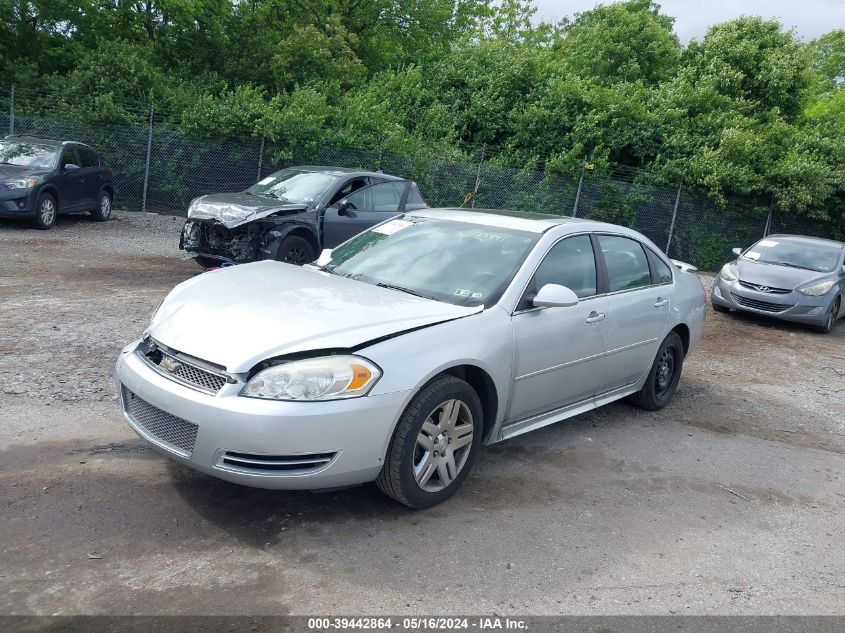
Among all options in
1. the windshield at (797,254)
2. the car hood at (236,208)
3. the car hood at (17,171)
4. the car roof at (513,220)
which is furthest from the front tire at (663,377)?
the car hood at (17,171)

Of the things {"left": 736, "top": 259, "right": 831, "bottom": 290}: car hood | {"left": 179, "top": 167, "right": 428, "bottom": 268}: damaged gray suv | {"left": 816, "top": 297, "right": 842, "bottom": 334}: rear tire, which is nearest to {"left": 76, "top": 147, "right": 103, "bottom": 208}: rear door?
{"left": 179, "top": 167, "right": 428, "bottom": 268}: damaged gray suv

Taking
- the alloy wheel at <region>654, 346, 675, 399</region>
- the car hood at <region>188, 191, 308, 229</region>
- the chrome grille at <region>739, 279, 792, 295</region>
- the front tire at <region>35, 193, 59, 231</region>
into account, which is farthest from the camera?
the front tire at <region>35, 193, 59, 231</region>

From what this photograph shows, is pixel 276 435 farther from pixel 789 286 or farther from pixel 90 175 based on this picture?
pixel 90 175

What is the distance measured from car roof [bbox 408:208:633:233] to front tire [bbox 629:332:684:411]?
117 centimetres

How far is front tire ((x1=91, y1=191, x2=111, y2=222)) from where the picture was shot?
51.3 ft

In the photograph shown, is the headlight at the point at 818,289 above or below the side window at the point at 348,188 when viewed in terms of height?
below

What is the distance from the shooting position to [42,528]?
3.72 meters

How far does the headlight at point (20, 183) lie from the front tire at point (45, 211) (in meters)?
0.26

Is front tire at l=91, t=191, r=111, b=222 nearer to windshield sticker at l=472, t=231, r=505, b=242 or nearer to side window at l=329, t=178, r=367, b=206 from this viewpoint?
side window at l=329, t=178, r=367, b=206

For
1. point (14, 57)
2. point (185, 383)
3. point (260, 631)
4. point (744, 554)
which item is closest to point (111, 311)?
point (185, 383)

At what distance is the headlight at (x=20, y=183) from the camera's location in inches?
519

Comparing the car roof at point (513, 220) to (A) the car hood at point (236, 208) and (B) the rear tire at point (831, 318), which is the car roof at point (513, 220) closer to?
(A) the car hood at point (236, 208)

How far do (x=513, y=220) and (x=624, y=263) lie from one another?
102 cm

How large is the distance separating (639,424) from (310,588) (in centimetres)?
364
